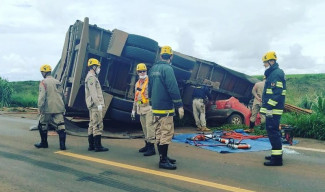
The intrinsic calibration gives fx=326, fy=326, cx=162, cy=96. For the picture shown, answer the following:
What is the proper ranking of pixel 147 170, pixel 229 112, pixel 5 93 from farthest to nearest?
1. pixel 5 93
2. pixel 229 112
3. pixel 147 170

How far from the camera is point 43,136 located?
21.9ft

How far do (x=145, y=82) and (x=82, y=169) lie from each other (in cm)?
220

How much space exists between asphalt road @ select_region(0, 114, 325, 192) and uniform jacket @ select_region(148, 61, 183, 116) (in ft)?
3.08

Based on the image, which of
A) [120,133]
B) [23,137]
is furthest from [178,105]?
[23,137]

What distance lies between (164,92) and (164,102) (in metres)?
0.16

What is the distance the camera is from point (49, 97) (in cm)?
661

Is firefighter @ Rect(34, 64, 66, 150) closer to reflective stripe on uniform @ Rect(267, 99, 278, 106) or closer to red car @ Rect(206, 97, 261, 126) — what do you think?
reflective stripe on uniform @ Rect(267, 99, 278, 106)

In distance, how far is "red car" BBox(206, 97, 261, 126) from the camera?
35.2ft

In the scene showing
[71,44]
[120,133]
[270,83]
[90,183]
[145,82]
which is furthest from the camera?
[71,44]

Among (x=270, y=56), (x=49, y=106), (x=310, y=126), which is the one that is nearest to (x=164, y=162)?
(x=270, y=56)

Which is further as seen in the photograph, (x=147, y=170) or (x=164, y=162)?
(x=164, y=162)

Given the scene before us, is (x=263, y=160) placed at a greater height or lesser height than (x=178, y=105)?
lesser

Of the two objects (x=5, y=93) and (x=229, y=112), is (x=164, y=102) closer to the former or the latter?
(x=229, y=112)

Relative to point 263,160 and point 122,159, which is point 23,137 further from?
point 263,160
